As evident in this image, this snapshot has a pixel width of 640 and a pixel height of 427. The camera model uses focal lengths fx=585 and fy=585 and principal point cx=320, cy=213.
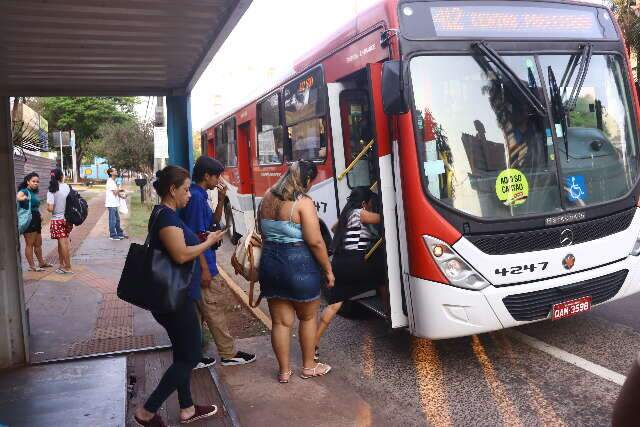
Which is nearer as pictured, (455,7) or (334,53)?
(455,7)

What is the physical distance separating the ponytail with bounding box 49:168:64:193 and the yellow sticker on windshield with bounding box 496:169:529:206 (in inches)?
289

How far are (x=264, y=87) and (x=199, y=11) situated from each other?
453 centimetres

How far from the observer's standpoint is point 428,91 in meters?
4.72

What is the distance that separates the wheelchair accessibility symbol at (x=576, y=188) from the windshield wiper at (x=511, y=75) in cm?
62

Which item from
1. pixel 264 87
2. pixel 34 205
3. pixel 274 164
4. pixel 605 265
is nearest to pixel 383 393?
pixel 605 265

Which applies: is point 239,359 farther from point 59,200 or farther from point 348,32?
point 59,200

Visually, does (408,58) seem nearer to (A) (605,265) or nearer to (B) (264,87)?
(A) (605,265)

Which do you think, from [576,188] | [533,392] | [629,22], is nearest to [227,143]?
[576,188]

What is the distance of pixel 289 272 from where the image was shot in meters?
4.52

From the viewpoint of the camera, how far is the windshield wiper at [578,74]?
16.3 ft

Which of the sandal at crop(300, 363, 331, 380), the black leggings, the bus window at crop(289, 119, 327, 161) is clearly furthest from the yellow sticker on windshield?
the black leggings

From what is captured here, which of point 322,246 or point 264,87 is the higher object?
point 264,87

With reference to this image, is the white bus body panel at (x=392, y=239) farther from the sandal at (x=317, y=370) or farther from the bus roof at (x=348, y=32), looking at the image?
the bus roof at (x=348, y=32)

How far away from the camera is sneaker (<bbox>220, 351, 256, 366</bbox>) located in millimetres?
5336
